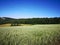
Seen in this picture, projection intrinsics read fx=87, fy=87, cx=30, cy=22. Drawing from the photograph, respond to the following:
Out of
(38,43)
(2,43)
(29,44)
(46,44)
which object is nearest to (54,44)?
(46,44)

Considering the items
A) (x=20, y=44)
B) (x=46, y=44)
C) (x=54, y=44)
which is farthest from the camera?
(x=54, y=44)

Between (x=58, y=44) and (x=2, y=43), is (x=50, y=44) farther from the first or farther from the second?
(x=2, y=43)

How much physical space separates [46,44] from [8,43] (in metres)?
2.09

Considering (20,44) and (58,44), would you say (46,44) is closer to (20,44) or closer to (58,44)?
(58,44)

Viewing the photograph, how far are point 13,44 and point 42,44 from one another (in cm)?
156

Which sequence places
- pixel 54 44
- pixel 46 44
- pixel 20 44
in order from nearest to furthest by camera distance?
pixel 20 44 < pixel 46 44 < pixel 54 44

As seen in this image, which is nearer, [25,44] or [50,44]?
[25,44]

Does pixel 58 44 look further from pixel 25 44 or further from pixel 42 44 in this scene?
pixel 25 44

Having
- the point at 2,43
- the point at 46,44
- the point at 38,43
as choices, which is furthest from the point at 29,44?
the point at 2,43

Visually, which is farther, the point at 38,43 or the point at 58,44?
the point at 58,44

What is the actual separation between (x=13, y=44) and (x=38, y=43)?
4.52ft

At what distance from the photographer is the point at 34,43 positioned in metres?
4.88

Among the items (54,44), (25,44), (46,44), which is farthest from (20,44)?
(54,44)

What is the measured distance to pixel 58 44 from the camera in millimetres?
5465
